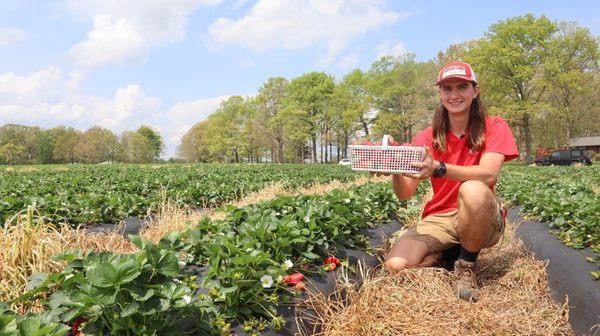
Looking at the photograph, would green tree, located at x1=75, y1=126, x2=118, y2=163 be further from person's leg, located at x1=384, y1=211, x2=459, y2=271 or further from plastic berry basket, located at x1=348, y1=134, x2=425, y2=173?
plastic berry basket, located at x1=348, y1=134, x2=425, y2=173

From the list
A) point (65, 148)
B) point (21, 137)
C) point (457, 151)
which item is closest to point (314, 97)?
point (457, 151)

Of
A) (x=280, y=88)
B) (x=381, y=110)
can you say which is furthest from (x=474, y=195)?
(x=280, y=88)

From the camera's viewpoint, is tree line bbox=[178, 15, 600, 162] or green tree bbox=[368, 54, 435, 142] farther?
green tree bbox=[368, 54, 435, 142]

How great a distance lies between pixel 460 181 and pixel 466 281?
809mm

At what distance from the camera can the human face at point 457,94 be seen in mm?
3326

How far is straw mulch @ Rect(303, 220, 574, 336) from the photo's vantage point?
2.63 m

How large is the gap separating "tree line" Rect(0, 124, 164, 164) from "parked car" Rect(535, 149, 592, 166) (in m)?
68.2

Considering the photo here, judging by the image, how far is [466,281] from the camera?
324 cm

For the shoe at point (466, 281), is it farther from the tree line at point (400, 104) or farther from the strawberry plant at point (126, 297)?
the tree line at point (400, 104)

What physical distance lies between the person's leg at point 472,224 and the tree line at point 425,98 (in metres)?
31.9

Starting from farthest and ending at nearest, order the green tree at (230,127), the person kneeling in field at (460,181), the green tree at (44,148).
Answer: the green tree at (44,148) < the green tree at (230,127) < the person kneeling in field at (460,181)

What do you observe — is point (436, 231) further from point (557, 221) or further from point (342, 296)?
point (557, 221)

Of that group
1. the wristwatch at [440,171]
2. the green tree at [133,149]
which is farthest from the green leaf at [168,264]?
the green tree at [133,149]

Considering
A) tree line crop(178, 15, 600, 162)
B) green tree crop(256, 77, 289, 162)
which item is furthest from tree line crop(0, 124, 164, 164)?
green tree crop(256, 77, 289, 162)
